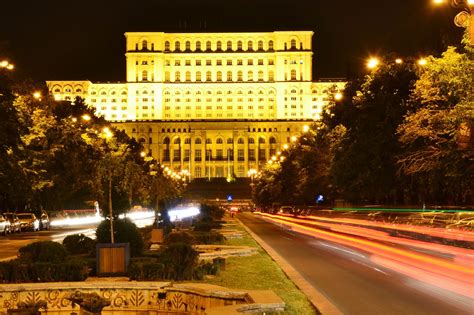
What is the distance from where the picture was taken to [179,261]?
18078 millimetres

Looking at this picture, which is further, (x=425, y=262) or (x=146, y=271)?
(x=425, y=262)

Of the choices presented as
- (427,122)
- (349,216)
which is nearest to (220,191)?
(349,216)

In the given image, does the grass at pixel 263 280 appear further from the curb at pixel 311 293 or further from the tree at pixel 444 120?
the tree at pixel 444 120

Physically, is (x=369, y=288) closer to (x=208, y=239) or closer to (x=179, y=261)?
(x=179, y=261)

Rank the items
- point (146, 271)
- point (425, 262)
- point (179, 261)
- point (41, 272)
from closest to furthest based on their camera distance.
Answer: point (41, 272) < point (146, 271) < point (179, 261) < point (425, 262)

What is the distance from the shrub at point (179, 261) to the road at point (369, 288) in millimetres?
2906

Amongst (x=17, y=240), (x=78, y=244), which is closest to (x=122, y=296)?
(x=78, y=244)

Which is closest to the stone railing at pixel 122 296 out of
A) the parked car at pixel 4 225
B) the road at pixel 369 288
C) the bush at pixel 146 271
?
the road at pixel 369 288

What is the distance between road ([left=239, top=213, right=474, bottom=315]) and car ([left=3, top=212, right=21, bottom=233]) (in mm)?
28502

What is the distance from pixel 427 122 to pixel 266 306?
1029 inches

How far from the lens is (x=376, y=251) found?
28.7 metres

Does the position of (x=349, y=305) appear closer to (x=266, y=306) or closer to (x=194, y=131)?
(x=266, y=306)

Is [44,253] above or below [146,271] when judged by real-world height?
above

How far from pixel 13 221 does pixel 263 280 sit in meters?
36.9
